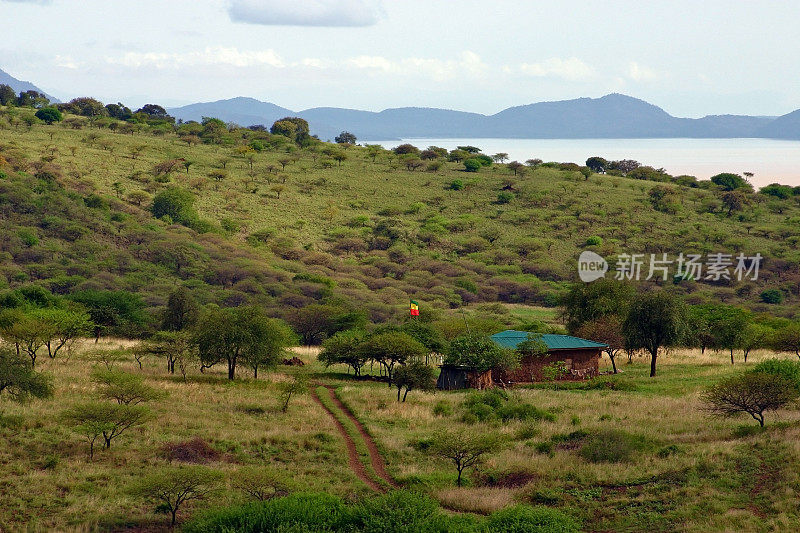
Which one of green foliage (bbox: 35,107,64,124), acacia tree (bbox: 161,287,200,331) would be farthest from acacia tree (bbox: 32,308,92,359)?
green foliage (bbox: 35,107,64,124)

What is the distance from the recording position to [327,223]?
130 metres

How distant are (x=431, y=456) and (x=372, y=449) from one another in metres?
2.80

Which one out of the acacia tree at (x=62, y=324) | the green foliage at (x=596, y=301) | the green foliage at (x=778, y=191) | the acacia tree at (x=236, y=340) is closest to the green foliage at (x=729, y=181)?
the green foliage at (x=778, y=191)

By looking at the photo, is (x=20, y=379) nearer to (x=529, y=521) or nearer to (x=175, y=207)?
(x=529, y=521)

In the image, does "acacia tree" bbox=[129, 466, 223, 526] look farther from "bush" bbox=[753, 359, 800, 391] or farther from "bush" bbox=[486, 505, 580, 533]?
"bush" bbox=[753, 359, 800, 391]

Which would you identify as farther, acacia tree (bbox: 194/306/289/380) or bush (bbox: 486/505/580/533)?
acacia tree (bbox: 194/306/289/380)

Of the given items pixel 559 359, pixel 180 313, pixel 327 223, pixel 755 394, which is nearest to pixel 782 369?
pixel 755 394

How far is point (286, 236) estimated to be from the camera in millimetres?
122938

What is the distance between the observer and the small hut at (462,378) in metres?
48.2

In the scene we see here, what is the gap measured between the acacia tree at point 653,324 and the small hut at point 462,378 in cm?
986

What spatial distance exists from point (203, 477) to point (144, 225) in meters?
96.2

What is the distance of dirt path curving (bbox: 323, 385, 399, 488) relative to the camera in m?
30.6

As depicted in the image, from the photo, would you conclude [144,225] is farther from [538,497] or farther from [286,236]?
[538,497]

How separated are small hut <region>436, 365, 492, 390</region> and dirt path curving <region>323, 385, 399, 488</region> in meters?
8.41
